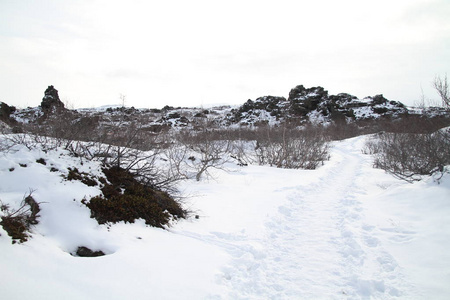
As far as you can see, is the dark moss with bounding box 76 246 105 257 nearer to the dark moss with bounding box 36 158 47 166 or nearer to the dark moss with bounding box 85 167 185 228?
the dark moss with bounding box 85 167 185 228

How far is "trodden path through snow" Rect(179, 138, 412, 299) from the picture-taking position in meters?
3.20

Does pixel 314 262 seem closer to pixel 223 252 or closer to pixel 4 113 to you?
pixel 223 252

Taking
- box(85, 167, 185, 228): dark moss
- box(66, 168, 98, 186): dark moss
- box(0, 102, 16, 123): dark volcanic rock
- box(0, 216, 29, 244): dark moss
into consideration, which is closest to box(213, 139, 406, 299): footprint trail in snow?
box(85, 167, 185, 228): dark moss

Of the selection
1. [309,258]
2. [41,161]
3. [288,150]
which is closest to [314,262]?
[309,258]

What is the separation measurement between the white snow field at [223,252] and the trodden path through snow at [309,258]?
0.06ft

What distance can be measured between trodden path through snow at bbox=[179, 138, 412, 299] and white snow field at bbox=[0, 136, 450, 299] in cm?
2

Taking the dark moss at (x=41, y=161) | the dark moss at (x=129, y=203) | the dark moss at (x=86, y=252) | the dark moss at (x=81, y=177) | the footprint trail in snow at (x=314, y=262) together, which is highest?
the dark moss at (x=41, y=161)

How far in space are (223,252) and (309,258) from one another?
1468mm

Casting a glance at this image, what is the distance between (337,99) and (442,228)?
67002 millimetres

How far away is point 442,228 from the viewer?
15.0 ft

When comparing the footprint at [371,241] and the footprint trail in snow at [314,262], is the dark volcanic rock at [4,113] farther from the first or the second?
the footprint at [371,241]

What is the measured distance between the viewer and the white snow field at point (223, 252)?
8.86ft

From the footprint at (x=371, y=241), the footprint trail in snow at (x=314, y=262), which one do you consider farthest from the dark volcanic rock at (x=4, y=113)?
the footprint at (x=371, y=241)

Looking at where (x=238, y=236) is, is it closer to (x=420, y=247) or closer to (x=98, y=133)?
(x=420, y=247)
